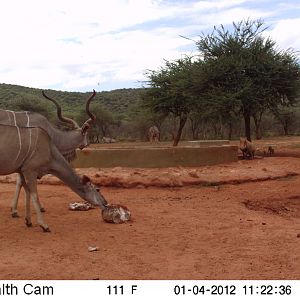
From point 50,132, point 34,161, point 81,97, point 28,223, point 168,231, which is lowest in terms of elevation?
point 168,231

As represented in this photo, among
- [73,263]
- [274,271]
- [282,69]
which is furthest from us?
[282,69]

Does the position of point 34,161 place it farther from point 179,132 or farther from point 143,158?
point 179,132

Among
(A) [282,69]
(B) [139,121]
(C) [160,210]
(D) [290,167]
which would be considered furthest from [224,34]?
(B) [139,121]

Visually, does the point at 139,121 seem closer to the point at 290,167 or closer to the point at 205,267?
the point at 290,167

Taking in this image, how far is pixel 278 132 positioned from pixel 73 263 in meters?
44.1

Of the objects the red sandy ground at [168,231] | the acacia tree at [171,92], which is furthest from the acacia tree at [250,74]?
the red sandy ground at [168,231]

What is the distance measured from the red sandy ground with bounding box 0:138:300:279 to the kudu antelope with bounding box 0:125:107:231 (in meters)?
0.58

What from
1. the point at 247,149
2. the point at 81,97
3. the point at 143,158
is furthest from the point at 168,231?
the point at 81,97

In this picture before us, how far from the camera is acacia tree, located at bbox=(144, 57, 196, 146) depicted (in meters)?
23.8

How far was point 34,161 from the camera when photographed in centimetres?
780

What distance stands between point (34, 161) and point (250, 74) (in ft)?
50.9

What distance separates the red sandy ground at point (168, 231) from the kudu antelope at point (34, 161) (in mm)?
578

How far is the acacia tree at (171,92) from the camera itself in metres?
23.8

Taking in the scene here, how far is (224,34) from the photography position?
22938 mm
